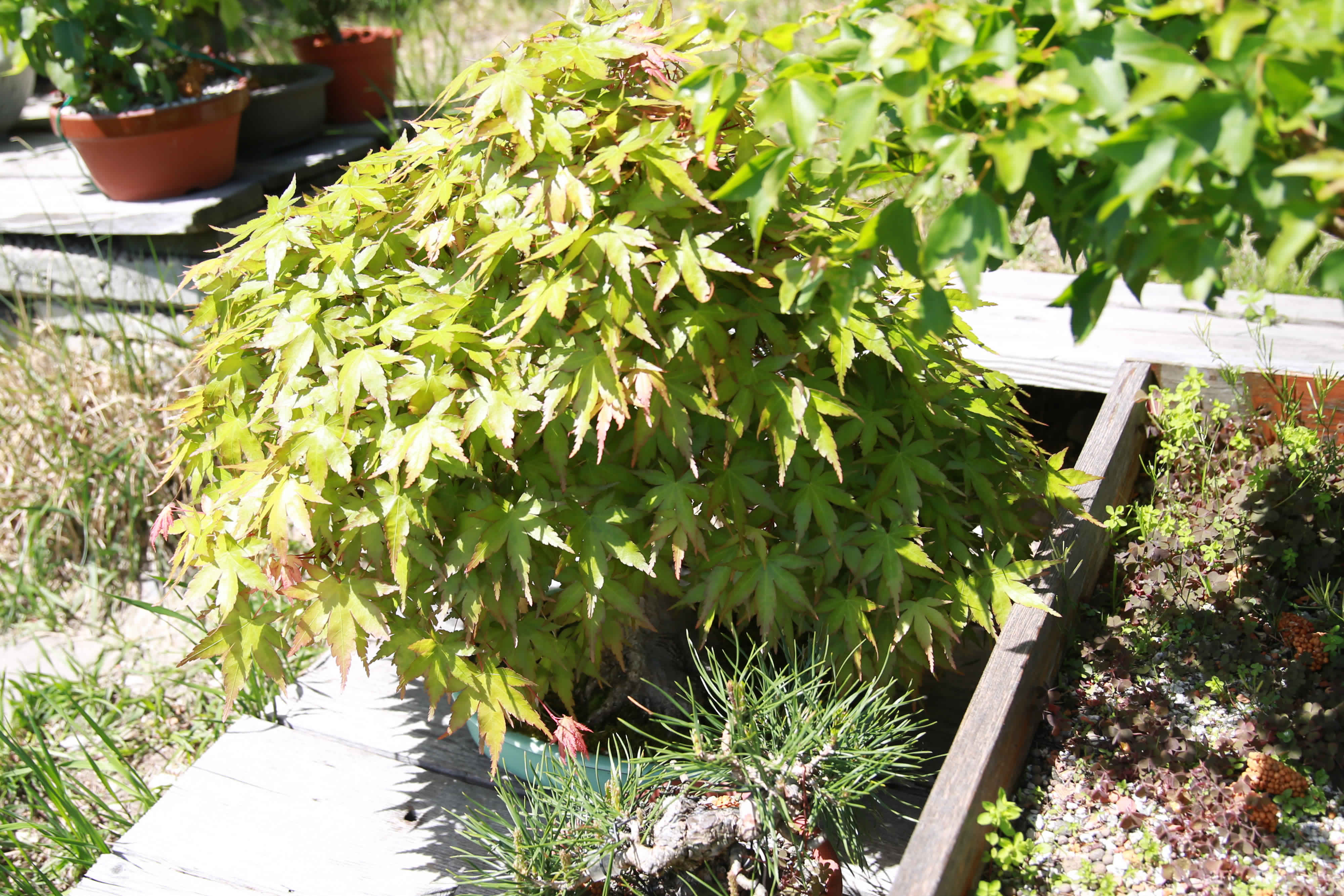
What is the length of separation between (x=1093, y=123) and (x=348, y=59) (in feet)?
13.2

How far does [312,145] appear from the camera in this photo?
407cm

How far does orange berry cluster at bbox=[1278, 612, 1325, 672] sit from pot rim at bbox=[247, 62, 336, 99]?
12.3 feet

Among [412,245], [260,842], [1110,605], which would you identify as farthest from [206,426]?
[1110,605]

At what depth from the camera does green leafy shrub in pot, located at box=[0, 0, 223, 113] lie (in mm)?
3211

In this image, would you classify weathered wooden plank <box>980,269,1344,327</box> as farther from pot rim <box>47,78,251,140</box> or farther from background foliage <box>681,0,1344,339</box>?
pot rim <box>47,78,251,140</box>

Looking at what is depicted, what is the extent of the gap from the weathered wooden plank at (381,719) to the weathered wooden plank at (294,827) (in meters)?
0.02

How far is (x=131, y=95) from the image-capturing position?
11.2ft

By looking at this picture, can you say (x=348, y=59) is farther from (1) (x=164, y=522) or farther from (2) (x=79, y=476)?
(1) (x=164, y=522)

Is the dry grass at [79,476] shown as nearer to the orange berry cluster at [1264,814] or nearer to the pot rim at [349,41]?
the pot rim at [349,41]

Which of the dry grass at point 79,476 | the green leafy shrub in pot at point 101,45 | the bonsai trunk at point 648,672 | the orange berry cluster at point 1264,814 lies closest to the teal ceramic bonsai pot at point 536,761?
the bonsai trunk at point 648,672

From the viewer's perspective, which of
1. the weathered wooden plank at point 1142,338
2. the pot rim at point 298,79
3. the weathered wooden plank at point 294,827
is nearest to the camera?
the weathered wooden plank at point 294,827

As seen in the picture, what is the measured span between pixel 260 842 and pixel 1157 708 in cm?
148

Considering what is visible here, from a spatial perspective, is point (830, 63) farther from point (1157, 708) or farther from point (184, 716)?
point (184, 716)

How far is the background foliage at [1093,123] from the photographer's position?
2.75ft
